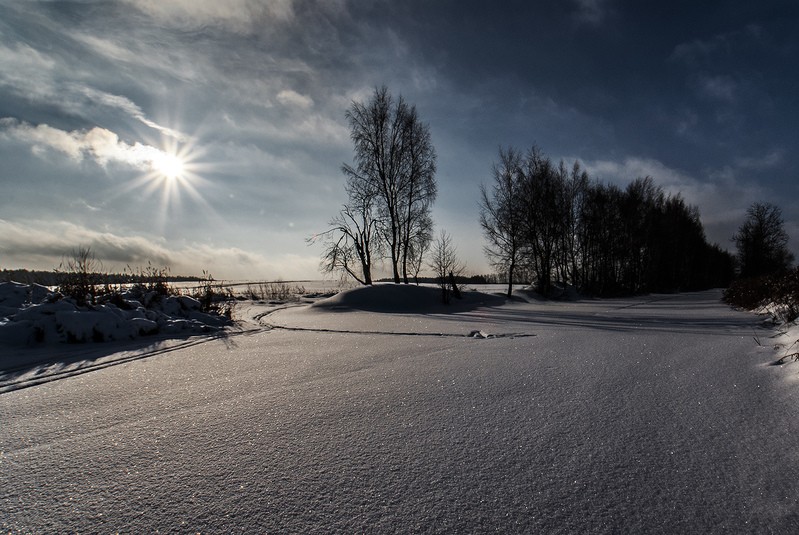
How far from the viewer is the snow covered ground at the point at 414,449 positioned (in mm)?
938

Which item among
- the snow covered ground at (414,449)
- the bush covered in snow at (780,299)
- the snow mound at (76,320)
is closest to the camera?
the snow covered ground at (414,449)


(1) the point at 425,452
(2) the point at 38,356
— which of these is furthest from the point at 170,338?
(1) the point at 425,452

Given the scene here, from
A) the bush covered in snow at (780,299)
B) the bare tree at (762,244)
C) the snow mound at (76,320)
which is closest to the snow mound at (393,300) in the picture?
the snow mound at (76,320)

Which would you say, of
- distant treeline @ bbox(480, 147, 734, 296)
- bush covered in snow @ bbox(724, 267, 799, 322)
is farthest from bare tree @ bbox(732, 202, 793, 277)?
bush covered in snow @ bbox(724, 267, 799, 322)

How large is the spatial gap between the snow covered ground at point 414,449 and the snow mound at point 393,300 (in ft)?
24.1

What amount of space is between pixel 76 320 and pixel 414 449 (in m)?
4.64

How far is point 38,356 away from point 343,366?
2.95 metres

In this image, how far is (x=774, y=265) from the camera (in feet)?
98.6

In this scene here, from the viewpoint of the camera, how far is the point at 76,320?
3.99m

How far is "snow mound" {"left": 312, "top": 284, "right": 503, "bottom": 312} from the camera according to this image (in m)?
9.91

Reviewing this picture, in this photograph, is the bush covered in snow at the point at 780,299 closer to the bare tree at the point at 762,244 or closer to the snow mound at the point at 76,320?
the snow mound at the point at 76,320

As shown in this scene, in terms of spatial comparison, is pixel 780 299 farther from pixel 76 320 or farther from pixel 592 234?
pixel 592 234

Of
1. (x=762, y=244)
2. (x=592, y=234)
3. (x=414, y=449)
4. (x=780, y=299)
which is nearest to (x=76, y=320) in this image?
(x=414, y=449)

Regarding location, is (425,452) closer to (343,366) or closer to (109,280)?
(343,366)
